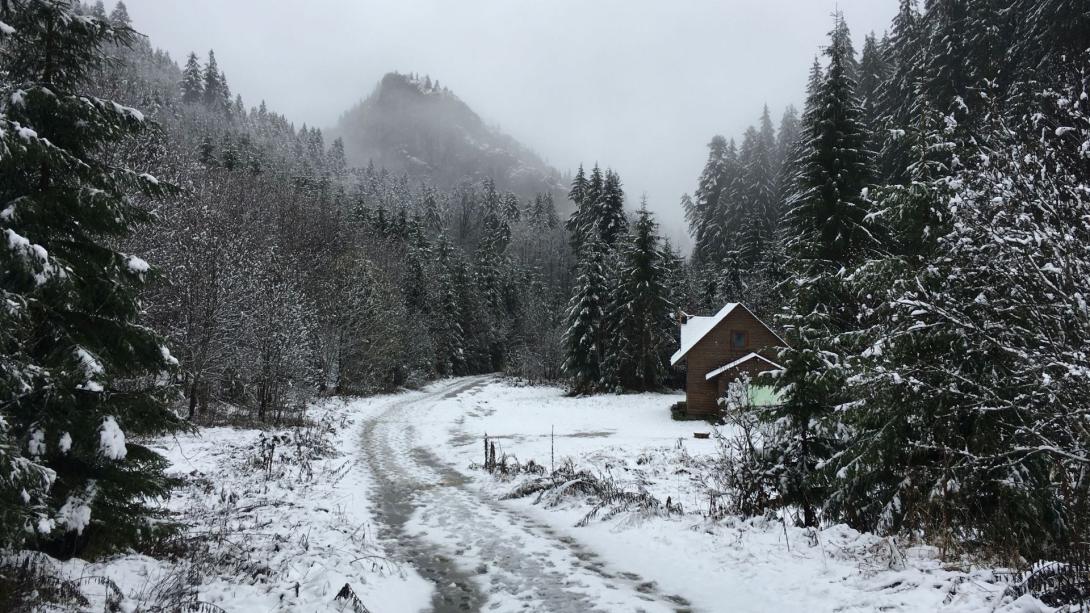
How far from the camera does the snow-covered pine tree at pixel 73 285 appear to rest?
523 centimetres

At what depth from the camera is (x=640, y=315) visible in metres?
43.6

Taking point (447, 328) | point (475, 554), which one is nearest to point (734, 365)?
point (475, 554)

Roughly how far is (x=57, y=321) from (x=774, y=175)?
74.9 metres

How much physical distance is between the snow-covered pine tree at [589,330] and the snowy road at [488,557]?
3087cm

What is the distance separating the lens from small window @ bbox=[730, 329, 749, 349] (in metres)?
36.4

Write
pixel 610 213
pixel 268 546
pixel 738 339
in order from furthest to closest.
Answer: pixel 610 213 < pixel 738 339 < pixel 268 546

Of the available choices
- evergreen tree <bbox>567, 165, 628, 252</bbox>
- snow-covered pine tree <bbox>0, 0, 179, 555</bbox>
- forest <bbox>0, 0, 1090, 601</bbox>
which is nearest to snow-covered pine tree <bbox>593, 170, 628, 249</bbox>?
evergreen tree <bbox>567, 165, 628, 252</bbox>

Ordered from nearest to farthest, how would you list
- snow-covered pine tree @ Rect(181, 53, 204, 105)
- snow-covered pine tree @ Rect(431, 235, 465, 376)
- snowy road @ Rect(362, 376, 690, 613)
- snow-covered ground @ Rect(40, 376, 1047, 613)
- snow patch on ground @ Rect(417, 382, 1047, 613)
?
snow patch on ground @ Rect(417, 382, 1047, 613)
snow-covered ground @ Rect(40, 376, 1047, 613)
snowy road @ Rect(362, 376, 690, 613)
snow-covered pine tree @ Rect(431, 235, 465, 376)
snow-covered pine tree @ Rect(181, 53, 204, 105)

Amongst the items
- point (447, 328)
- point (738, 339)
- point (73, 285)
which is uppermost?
point (447, 328)

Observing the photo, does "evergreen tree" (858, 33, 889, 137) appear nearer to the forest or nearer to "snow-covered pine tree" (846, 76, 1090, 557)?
the forest

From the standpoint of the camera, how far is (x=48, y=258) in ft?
16.5

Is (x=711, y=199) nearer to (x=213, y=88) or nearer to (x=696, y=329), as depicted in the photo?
(x=696, y=329)

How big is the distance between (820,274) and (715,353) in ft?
64.3

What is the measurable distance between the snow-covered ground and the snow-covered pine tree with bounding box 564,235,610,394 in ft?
94.6
